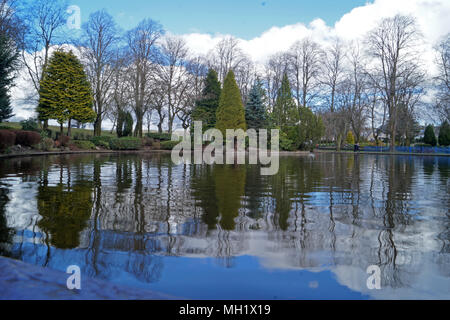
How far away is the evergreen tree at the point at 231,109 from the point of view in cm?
3388

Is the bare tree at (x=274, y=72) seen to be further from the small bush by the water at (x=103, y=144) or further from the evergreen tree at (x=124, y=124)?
the small bush by the water at (x=103, y=144)

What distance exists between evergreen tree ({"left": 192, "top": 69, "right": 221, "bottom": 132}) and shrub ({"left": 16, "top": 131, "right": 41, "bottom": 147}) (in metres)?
20.2

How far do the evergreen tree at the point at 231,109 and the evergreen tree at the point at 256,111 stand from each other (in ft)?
9.88

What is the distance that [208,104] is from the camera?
40.1 m

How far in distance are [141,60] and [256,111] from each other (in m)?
15.2

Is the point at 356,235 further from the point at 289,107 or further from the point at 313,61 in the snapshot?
the point at 313,61

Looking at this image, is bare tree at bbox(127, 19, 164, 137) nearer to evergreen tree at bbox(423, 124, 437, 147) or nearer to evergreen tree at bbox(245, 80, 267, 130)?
evergreen tree at bbox(245, 80, 267, 130)

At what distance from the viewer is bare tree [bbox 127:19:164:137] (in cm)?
3759

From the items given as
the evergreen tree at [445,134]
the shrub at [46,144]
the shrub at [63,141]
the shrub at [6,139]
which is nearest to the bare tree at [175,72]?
the shrub at [63,141]

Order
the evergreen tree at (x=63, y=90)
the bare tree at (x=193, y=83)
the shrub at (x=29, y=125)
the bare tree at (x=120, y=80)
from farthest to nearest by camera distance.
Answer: the bare tree at (x=193, y=83) → the bare tree at (x=120, y=80) → the evergreen tree at (x=63, y=90) → the shrub at (x=29, y=125)

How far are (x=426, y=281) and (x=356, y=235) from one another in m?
1.38

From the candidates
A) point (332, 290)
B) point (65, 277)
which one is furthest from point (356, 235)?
point (65, 277)

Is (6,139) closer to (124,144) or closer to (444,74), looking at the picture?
(124,144)

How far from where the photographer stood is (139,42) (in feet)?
126
